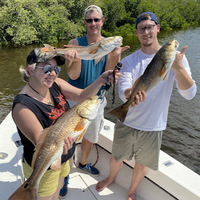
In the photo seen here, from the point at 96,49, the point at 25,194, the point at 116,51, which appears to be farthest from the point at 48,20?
the point at 25,194

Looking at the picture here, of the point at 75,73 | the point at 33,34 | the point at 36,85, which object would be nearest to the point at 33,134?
the point at 36,85

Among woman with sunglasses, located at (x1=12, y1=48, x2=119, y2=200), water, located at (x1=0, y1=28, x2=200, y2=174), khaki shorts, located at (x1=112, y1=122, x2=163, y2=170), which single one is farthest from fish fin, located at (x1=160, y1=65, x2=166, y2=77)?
water, located at (x1=0, y1=28, x2=200, y2=174)

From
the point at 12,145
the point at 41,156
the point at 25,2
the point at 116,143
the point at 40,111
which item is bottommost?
the point at 12,145

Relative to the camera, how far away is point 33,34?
65.9 ft

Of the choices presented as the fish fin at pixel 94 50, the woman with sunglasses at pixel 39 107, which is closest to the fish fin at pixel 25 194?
the woman with sunglasses at pixel 39 107

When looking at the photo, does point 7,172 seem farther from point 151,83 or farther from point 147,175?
point 151,83

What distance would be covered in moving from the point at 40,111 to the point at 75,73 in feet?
4.35

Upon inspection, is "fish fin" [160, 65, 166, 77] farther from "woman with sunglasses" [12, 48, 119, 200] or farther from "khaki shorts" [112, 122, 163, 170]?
"khaki shorts" [112, 122, 163, 170]

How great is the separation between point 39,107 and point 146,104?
139cm

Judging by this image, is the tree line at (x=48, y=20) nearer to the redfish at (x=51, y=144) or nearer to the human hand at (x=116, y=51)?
the human hand at (x=116, y=51)

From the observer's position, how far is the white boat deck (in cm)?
262

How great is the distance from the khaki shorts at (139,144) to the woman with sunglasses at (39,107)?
32.2 inches

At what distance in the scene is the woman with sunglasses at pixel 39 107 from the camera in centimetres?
185

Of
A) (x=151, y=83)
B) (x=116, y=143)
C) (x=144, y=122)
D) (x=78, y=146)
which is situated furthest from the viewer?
(x=78, y=146)
